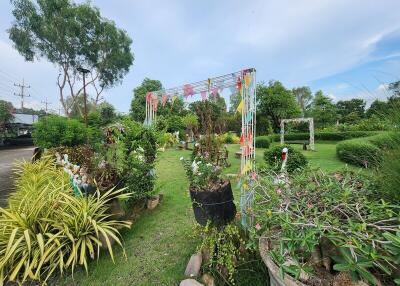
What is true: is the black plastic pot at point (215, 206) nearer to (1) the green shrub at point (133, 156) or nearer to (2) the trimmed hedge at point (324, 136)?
(1) the green shrub at point (133, 156)

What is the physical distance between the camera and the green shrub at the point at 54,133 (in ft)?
19.9

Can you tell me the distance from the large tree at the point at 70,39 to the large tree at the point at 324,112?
18.4 metres

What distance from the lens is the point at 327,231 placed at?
1050 mm

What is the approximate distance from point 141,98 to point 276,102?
1279cm

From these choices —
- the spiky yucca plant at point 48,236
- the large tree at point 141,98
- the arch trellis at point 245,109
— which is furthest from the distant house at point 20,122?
the arch trellis at point 245,109

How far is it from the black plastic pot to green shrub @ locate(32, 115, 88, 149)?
5883 mm

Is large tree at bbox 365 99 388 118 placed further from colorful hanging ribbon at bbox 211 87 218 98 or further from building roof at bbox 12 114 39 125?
building roof at bbox 12 114 39 125

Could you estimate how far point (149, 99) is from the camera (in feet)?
16.1

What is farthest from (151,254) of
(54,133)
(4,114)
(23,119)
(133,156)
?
(23,119)

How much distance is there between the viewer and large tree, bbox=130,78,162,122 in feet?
63.0

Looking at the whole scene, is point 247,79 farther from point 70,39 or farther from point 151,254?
point 70,39

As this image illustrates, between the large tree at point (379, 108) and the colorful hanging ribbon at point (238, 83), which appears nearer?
the large tree at point (379, 108)

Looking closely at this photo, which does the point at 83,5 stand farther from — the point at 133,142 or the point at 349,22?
the point at 349,22

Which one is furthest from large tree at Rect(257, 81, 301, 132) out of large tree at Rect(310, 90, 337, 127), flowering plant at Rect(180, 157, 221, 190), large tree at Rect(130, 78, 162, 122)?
flowering plant at Rect(180, 157, 221, 190)
